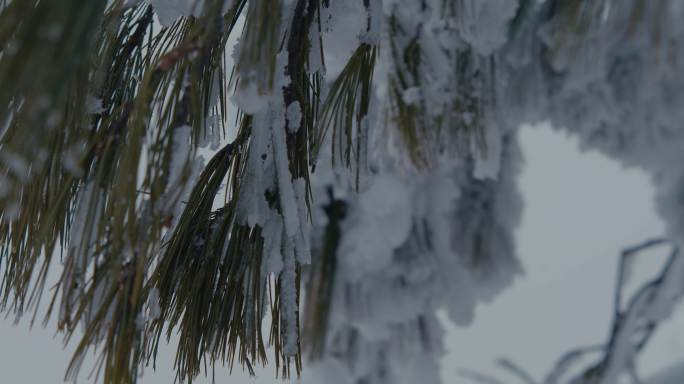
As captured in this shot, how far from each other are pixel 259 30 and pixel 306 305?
135 cm

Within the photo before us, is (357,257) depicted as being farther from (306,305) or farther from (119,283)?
(119,283)

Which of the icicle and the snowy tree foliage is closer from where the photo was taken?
the snowy tree foliage

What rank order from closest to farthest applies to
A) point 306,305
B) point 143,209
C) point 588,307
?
point 143,209
point 306,305
point 588,307

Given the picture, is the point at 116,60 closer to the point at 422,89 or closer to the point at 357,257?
the point at 422,89

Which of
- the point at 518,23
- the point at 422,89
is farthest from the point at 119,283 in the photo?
the point at 518,23

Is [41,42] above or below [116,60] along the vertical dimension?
below

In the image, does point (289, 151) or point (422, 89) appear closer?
point (289, 151)

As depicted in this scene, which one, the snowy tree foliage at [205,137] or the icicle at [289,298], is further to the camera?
the icicle at [289,298]

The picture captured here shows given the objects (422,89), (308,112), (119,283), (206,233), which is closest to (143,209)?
(119,283)

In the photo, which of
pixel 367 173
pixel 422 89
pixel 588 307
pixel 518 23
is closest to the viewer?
pixel 367 173

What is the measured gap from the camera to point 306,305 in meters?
1.69

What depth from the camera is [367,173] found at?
2.01ft

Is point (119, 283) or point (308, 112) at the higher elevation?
point (308, 112)

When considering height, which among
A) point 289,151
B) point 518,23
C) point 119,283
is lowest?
point 119,283
